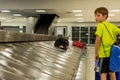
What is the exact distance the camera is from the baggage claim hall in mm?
2355

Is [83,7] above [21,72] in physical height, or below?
above

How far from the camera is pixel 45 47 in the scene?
5.62 metres

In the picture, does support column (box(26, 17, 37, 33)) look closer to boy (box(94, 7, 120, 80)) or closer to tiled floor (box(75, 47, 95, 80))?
tiled floor (box(75, 47, 95, 80))

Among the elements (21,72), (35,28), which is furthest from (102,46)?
(35,28)

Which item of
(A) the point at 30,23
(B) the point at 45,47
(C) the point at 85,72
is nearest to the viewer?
(C) the point at 85,72

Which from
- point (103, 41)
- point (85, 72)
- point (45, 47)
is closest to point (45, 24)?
point (45, 47)

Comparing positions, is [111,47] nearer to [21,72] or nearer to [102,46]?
[102,46]

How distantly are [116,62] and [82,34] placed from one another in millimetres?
34493

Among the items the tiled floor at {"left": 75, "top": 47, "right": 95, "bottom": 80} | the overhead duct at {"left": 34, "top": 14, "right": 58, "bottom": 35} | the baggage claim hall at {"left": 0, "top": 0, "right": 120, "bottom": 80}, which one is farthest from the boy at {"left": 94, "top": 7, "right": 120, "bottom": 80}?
the overhead duct at {"left": 34, "top": 14, "right": 58, "bottom": 35}

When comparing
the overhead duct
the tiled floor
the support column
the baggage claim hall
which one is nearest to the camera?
the baggage claim hall

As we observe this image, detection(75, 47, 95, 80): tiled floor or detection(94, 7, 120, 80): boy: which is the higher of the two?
detection(94, 7, 120, 80): boy

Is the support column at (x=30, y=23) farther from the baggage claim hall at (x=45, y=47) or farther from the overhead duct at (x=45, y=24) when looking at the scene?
the overhead duct at (x=45, y=24)

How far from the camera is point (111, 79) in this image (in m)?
3.73

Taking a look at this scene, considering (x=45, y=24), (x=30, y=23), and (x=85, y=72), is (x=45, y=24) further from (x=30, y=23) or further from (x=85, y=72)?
(x=85, y=72)
